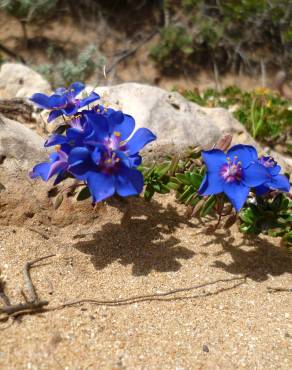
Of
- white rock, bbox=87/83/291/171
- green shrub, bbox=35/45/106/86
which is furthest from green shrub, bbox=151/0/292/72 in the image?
white rock, bbox=87/83/291/171

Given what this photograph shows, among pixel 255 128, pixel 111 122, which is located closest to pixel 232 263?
pixel 111 122

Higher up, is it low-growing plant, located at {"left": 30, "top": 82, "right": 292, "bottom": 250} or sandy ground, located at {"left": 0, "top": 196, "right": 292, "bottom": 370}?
low-growing plant, located at {"left": 30, "top": 82, "right": 292, "bottom": 250}

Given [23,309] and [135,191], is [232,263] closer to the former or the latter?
[135,191]

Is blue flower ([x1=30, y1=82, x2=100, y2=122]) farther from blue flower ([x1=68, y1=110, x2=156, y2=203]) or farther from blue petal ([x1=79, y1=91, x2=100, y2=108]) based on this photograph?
blue flower ([x1=68, y1=110, x2=156, y2=203])

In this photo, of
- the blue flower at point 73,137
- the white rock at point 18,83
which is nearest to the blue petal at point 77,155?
the blue flower at point 73,137

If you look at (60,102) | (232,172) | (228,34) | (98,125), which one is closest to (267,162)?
(232,172)

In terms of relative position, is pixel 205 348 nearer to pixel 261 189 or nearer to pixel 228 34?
pixel 261 189
